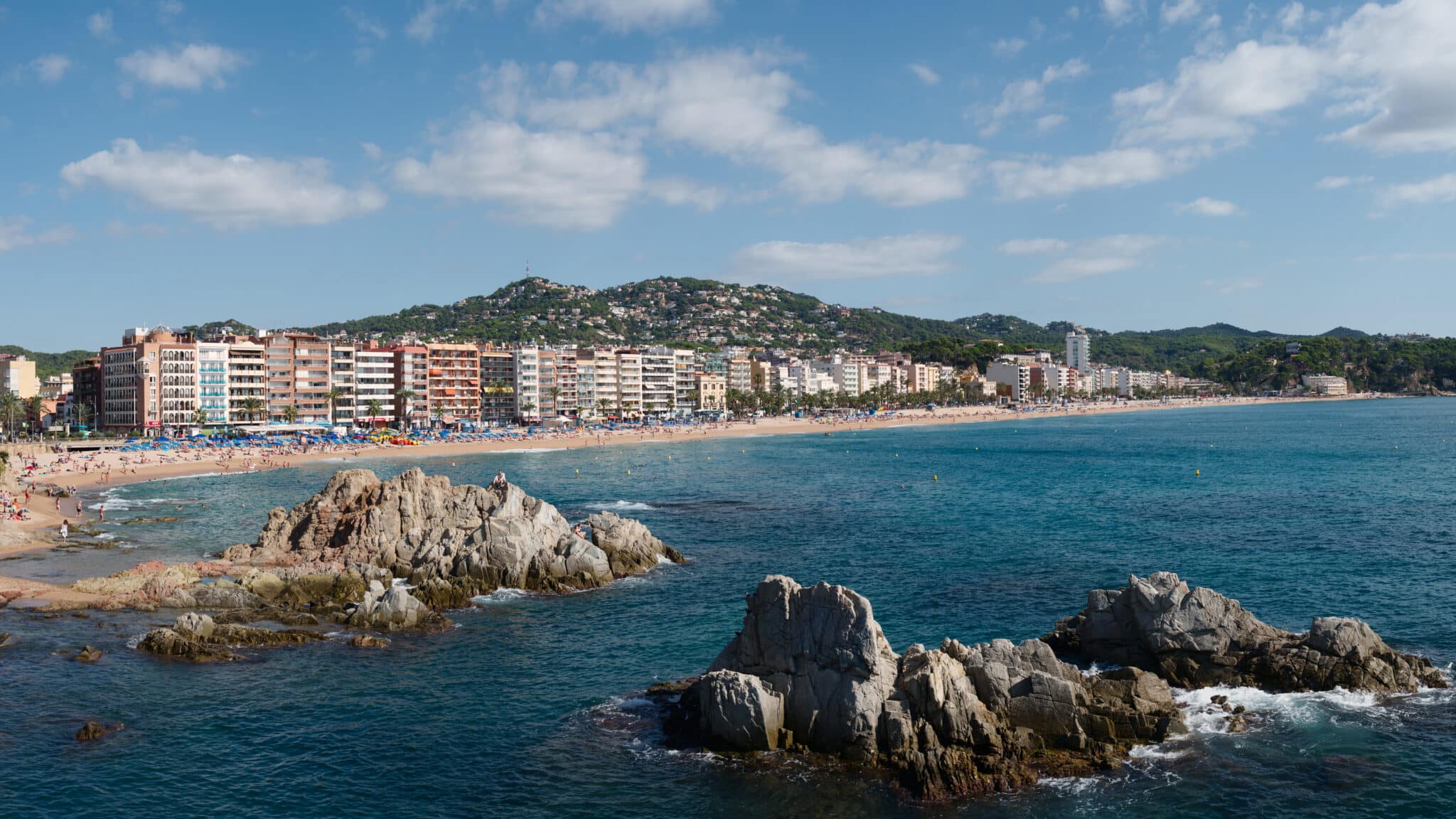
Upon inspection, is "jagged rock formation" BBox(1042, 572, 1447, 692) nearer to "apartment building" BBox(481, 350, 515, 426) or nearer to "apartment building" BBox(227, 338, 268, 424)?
"apartment building" BBox(227, 338, 268, 424)

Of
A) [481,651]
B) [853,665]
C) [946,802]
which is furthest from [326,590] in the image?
[946,802]

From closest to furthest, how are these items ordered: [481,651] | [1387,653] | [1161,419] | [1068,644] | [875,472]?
[1387,653] → [1068,644] → [481,651] → [875,472] → [1161,419]

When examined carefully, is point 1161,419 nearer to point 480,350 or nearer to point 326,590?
point 480,350

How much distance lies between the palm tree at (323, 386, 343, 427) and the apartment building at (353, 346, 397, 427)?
11.8ft

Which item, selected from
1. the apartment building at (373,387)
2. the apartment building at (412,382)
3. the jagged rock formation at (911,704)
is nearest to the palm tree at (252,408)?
the apartment building at (373,387)

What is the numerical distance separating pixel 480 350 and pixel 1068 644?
13204cm

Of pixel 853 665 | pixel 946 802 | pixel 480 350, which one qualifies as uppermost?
pixel 480 350

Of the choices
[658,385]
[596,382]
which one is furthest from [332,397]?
[658,385]

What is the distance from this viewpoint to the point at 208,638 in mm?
27125

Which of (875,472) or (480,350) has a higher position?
(480,350)

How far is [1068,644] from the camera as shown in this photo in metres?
25.3

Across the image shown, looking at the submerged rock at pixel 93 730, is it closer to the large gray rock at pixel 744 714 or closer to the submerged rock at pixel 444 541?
the submerged rock at pixel 444 541

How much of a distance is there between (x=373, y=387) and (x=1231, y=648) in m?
118

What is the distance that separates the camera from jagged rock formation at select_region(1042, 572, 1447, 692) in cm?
2200
